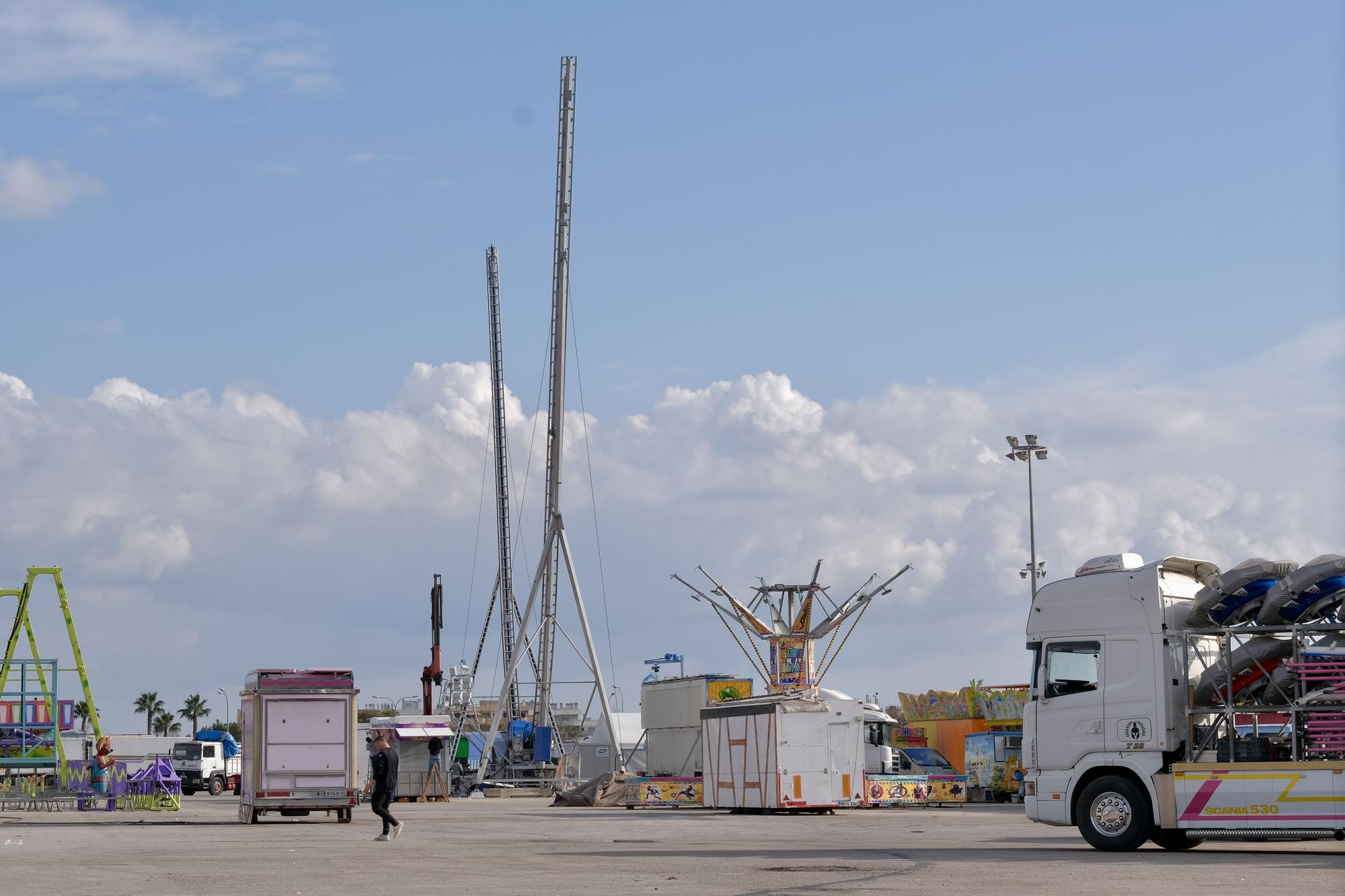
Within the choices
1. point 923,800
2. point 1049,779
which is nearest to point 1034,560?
point 923,800

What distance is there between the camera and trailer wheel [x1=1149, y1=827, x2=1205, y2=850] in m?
22.2

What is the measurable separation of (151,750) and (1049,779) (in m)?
79.5

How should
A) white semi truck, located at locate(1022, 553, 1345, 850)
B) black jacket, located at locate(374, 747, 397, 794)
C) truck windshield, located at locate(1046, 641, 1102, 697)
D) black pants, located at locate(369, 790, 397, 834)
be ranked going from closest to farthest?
white semi truck, located at locate(1022, 553, 1345, 850) → truck windshield, located at locate(1046, 641, 1102, 697) → black pants, located at locate(369, 790, 397, 834) → black jacket, located at locate(374, 747, 397, 794)

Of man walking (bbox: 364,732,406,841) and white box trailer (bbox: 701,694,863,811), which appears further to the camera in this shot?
white box trailer (bbox: 701,694,863,811)

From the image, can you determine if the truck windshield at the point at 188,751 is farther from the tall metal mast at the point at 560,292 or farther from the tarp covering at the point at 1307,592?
the tarp covering at the point at 1307,592

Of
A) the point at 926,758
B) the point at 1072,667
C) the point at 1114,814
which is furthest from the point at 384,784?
the point at 926,758

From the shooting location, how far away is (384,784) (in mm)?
25266

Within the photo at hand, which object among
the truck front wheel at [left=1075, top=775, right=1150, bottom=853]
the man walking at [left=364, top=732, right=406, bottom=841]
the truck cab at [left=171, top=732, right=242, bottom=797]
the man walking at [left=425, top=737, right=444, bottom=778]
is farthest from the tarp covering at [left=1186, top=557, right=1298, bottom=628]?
the truck cab at [left=171, top=732, right=242, bottom=797]

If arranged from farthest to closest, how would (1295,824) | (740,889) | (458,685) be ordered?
(458,685) < (1295,824) < (740,889)

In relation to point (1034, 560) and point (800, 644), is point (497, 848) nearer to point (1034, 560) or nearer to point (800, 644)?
point (800, 644)

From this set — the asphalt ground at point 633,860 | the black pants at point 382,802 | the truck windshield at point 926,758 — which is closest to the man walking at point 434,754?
the truck windshield at point 926,758

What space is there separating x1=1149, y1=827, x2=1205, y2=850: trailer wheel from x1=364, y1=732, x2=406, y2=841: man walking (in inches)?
440

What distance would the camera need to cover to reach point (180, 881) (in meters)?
16.8

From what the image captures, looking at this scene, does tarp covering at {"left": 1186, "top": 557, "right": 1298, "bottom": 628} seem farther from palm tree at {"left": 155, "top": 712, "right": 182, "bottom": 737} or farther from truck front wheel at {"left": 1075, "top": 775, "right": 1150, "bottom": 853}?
palm tree at {"left": 155, "top": 712, "right": 182, "bottom": 737}
